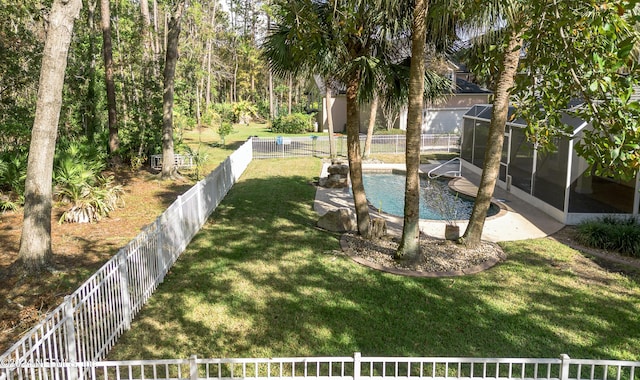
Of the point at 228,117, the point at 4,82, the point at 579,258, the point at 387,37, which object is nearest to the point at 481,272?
the point at 579,258

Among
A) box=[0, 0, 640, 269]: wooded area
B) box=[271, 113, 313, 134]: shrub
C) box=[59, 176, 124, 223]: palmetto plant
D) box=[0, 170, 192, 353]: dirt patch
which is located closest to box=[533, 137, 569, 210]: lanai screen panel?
box=[0, 0, 640, 269]: wooded area

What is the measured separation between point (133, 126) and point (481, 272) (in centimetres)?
1574

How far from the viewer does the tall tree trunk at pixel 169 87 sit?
15.6m

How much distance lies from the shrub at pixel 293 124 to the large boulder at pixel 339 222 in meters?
28.2

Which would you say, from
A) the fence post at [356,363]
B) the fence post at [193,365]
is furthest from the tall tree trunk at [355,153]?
the fence post at [193,365]

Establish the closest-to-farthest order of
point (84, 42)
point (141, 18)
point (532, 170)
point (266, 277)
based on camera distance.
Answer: point (266, 277), point (532, 170), point (84, 42), point (141, 18)

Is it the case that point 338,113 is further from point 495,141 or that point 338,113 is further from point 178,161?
point 495,141

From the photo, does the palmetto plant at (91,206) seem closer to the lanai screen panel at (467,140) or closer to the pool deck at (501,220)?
the pool deck at (501,220)

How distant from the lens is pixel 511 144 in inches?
616

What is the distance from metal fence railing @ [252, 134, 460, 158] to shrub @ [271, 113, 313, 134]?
10180mm

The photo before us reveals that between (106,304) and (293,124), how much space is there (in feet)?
112

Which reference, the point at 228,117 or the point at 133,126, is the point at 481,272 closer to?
the point at 133,126

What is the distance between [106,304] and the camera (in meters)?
5.80

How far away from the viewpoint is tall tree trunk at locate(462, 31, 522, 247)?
9.11 meters
